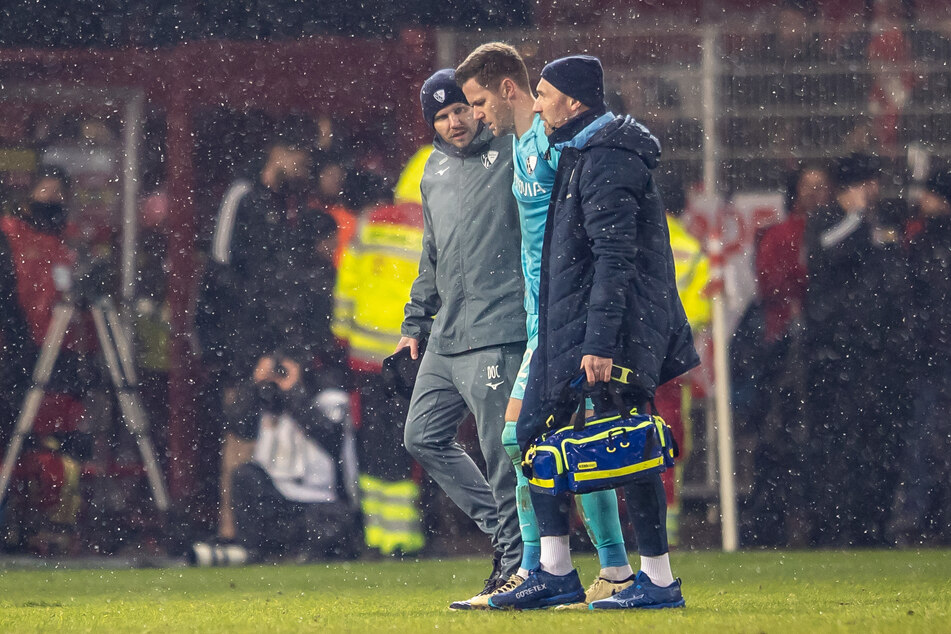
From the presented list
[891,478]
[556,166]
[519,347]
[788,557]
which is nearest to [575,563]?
[788,557]

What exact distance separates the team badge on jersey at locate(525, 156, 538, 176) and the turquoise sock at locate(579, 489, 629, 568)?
3.10 feet

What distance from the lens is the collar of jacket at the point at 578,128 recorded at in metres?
4.97

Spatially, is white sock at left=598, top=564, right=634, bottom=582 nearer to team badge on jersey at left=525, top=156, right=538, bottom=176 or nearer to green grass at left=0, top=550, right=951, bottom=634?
green grass at left=0, top=550, right=951, bottom=634

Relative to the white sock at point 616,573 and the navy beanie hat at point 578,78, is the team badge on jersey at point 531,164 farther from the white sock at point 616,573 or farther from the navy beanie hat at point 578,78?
the white sock at point 616,573

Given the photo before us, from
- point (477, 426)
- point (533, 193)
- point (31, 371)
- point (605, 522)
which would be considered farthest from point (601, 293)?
Result: point (31, 371)

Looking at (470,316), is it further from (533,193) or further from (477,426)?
(533,193)

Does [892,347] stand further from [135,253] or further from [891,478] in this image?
[135,253]

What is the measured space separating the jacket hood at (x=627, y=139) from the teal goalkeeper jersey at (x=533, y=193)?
0.28 m

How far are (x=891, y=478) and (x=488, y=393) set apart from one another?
3.64m

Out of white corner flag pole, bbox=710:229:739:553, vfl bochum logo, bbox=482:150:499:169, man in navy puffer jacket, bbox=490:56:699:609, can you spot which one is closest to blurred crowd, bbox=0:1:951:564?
white corner flag pole, bbox=710:229:739:553

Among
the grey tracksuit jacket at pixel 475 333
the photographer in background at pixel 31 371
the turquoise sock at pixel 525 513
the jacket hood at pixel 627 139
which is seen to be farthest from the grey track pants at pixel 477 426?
the photographer in background at pixel 31 371

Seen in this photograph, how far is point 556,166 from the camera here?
204 inches

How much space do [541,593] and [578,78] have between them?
1.45 meters

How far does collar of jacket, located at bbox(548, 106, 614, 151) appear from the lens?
4973mm
